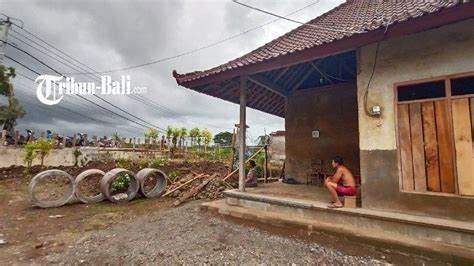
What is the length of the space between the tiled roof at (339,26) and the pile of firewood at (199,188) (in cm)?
465

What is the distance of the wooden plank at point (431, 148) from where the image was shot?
13.7 ft

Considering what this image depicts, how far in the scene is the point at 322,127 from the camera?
8555 mm

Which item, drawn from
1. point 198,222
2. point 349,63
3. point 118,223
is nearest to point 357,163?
point 349,63

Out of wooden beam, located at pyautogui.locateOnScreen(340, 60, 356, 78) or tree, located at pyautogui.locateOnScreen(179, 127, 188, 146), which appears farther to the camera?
tree, located at pyautogui.locateOnScreen(179, 127, 188, 146)

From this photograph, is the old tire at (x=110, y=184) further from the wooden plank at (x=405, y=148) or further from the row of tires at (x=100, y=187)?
the wooden plank at (x=405, y=148)

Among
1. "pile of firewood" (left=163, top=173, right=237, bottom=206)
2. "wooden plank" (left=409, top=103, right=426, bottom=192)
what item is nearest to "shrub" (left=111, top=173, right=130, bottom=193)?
"pile of firewood" (left=163, top=173, right=237, bottom=206)

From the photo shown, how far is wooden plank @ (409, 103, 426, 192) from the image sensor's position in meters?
4.27

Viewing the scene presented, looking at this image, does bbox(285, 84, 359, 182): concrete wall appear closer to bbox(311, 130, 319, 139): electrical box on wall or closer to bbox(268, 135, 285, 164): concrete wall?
bbox(311, 130, 319, 139): electrical box on wall

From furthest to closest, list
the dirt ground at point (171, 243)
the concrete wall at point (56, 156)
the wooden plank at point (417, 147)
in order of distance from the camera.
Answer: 1. the concrete wall at point (56, 156)
2. the wooden plank at point (417, 147)
3. the dirt ground at point (171, 243)

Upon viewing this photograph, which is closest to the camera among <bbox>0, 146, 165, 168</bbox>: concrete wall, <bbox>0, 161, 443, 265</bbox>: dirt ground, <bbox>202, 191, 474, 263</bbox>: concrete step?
<bbox>202, 191, 474, 263</bbox>: concrete step

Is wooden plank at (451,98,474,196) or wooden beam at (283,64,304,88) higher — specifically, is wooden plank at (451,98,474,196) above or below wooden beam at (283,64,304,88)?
below

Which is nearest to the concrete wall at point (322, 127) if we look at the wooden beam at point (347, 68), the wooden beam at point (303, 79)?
the wooden beam at point (303, 79)

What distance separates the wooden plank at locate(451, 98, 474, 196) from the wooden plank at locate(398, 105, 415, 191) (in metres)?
0.62

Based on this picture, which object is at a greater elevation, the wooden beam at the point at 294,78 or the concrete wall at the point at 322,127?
the wooden beam at the point at 294,78
